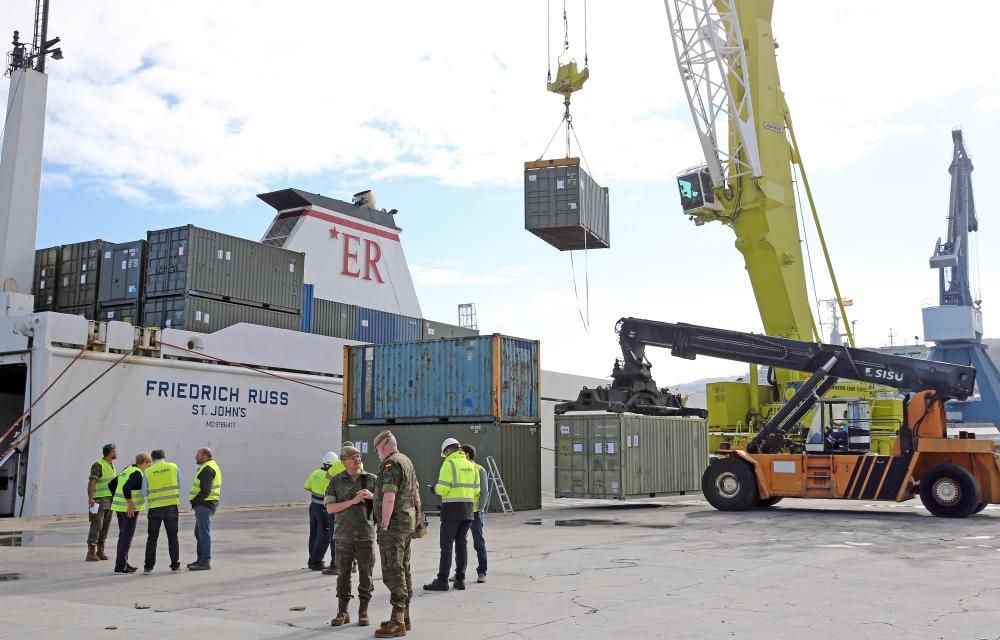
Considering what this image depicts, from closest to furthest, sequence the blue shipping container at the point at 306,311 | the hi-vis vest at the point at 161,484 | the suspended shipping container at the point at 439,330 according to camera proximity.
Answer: the hi-vis vest at the point at 161,484 → the blue shipping container at the point at 306,311 → the suspended shipping container at the point at 439,330

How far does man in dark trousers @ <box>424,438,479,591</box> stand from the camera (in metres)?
9.18

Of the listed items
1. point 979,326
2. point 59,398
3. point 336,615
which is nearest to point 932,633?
point 336,615

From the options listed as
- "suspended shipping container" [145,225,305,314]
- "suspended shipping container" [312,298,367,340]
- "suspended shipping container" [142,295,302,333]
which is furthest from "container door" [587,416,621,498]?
"suspended shipping container" [312,298,367,340]

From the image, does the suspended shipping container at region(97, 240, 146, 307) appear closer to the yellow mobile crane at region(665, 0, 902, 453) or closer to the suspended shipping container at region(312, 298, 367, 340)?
the suspended shipping container at region(312, 298, 367, 340)

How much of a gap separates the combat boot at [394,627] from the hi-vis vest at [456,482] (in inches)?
93.2

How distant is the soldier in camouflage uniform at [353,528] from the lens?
7.38m

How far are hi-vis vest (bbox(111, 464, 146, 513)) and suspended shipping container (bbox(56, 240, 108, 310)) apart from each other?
1518 cm

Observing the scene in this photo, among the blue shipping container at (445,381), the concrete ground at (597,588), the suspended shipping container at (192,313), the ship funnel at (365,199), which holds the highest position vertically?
the ship funnel at (365,199)

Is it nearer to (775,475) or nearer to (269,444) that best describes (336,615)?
(775,475)

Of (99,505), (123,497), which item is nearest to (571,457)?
(99,505)

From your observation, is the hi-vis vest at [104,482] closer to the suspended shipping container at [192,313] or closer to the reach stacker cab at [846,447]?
the suspended shipping container at [192,313]

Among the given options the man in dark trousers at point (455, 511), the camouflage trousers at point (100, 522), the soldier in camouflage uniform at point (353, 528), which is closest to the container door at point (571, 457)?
the camouflage trousers at point (100, 522)

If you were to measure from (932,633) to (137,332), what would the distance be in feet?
66.1

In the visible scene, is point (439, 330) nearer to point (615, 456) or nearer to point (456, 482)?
point (615, 456)
